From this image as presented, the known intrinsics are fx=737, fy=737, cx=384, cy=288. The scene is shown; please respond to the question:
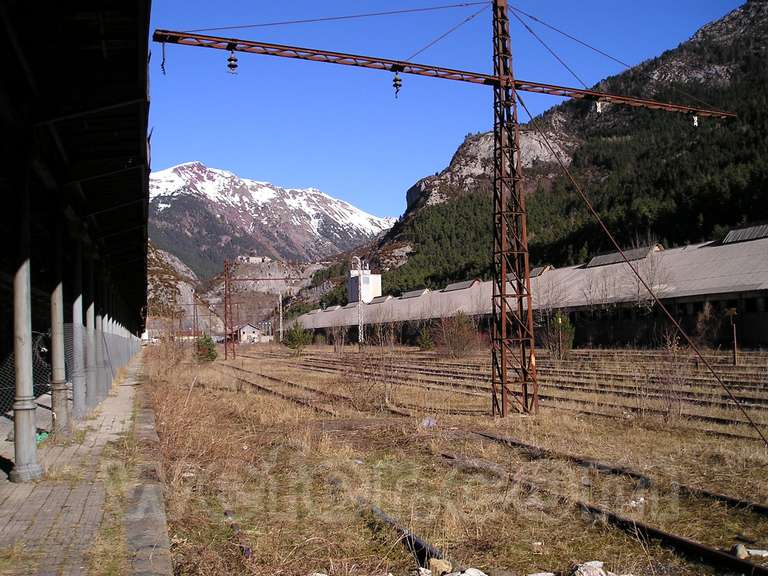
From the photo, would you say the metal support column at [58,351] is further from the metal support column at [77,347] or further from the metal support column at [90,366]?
the metal support column at [90,366]

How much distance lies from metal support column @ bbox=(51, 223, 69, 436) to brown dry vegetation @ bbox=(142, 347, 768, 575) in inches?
63.7

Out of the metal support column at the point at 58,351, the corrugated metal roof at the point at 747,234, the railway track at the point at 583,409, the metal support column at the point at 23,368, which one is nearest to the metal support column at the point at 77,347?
the metal support column at the point at 58,351

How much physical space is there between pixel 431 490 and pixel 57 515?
4.10 metres

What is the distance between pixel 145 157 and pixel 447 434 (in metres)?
6.85

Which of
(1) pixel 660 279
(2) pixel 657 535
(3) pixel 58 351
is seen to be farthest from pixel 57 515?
(1) pixel 660 279

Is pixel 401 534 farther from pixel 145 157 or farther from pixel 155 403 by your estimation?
pixel 155 403

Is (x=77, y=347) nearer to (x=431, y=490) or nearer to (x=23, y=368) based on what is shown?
(x=23, y=368)

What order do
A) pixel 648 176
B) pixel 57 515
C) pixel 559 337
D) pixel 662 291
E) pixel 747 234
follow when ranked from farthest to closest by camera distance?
pixel 648 176 → pixel 747 234 → pixel 662 291 → pixel 559 337 → pixel 57 515

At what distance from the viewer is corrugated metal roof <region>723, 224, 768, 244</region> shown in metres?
44.6

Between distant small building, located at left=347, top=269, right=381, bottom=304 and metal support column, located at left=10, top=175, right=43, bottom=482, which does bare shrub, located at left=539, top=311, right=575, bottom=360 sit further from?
distant small building, located at left=347, top=269, right=381, bottom=304

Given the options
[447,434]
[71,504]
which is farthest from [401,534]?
[447,434]

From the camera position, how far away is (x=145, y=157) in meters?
11.5

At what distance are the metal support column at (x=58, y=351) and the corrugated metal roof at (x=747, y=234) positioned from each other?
4265cm

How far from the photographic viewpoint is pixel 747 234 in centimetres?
4594
